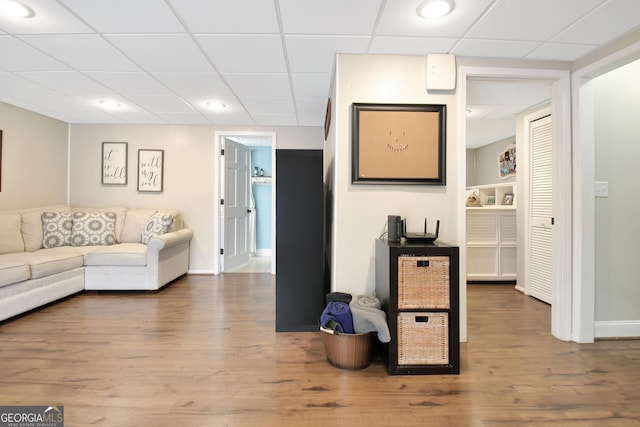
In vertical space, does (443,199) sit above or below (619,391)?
above

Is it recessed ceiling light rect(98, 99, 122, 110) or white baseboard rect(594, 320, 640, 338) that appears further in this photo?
recessed ceiling light rect(98, 99, 122, 110)

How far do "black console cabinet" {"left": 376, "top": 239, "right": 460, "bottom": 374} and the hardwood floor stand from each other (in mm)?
97

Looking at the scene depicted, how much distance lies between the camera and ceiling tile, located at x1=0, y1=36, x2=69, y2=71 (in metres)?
2.24

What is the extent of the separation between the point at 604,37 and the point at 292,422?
309 cm

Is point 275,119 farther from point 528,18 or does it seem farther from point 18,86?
point 528,18

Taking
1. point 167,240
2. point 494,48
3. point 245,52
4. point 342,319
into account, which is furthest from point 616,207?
point 167,240

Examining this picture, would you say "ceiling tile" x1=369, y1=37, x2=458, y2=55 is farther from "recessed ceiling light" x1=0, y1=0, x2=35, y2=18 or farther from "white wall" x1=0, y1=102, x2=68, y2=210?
"white wall" x1=0, y1=102, x2=68, y2=210

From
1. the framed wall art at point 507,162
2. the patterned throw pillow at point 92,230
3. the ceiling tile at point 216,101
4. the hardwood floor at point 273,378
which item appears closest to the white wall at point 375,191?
the hardwood floor at point 273,378

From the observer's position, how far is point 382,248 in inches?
82.2

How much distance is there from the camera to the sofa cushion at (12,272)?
2.60m

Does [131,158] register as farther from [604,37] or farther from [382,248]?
[604,37]

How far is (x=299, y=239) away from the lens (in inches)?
99.3

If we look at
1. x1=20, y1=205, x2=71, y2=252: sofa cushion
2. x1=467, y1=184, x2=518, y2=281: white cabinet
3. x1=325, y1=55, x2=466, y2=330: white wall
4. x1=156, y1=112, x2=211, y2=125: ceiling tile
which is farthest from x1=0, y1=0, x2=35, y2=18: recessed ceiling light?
x1=467, y1=184, x2=518, y2=281: white cabinet

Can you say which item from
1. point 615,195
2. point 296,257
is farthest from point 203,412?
point 615,195
